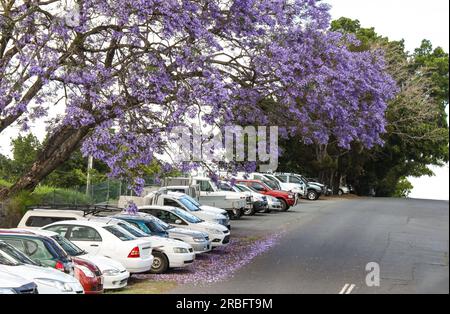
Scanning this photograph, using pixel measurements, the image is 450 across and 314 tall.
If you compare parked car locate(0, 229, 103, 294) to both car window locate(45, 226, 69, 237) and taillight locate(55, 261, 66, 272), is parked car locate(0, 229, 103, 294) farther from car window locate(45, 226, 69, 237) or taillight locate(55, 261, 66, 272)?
car window locate(45, 226, 69, 237)

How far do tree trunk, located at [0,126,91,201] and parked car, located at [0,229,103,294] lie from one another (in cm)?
676

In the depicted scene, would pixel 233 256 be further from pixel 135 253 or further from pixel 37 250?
pixel 37 250

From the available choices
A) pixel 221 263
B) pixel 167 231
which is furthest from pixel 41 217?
pixel 221 263

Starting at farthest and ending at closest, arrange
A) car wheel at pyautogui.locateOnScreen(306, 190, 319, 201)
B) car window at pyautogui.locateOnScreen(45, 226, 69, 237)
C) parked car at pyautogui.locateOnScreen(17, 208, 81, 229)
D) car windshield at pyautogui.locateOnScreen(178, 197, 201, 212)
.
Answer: car wheel at pyautogui.locateOnScreen(306, 190, 319, 201) → car windshield at pyautogui.locateOnScreen(178, 197, 201, 212) → parked car at pyautogui.locateOnScreen(17, 208, 81, 229) → car window at pyautogui.locateOnScreen(45, 226, 69, 237)

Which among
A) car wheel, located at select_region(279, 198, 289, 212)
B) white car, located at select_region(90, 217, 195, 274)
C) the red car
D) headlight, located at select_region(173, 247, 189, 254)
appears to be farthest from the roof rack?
car wheel, located at select_region(279, 198, 289, 212)

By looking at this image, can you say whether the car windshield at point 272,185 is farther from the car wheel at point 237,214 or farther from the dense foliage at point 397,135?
the dense foliage at point 397,135

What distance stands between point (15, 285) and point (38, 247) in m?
3.46

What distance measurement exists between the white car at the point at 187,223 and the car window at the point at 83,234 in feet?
18.7

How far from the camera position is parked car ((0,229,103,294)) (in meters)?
13.8

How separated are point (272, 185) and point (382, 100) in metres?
20.5

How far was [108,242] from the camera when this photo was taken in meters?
16.7

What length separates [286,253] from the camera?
21406 mm

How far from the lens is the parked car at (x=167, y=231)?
20.0 metres
